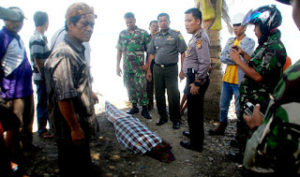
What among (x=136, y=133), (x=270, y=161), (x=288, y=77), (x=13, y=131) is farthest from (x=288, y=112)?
(x=13, y=131)

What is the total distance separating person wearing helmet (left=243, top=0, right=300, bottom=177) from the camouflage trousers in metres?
3.59

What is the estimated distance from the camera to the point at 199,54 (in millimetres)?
2801

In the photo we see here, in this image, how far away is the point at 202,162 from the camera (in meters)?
2.86

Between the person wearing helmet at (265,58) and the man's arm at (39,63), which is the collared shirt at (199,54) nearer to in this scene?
the person wearing helmet at (265,58)

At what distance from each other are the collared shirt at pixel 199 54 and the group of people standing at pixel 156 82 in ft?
0.05

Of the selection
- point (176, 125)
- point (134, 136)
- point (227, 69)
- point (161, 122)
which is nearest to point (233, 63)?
point (227, 69)

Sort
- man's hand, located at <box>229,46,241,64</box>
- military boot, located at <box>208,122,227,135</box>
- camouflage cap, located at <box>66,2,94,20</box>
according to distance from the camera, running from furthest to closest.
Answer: military boot, located at <box>208,122,227,135</box> < man's hand, located at <box>229,46,241,64</box> < camouflage cap, located at <box>66,2,94,20</box>

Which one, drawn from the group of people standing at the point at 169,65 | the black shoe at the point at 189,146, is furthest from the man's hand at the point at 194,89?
the black shoe at the point at 189,146

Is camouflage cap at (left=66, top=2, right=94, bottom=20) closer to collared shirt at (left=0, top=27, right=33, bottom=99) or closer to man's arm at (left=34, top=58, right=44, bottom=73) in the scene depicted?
collared shirt at (left=0, top=27, right=33, bottom=99)

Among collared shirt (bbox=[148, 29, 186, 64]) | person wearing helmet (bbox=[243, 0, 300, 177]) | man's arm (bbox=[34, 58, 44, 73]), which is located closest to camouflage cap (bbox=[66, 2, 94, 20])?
person wearing helmet (bbox=[243, 0, 300, 177])

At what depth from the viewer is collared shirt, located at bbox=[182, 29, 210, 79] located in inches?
108

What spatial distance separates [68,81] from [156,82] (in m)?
2.78

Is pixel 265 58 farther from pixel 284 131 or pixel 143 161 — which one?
pixel 143 161

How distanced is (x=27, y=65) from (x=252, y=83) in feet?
10.1
